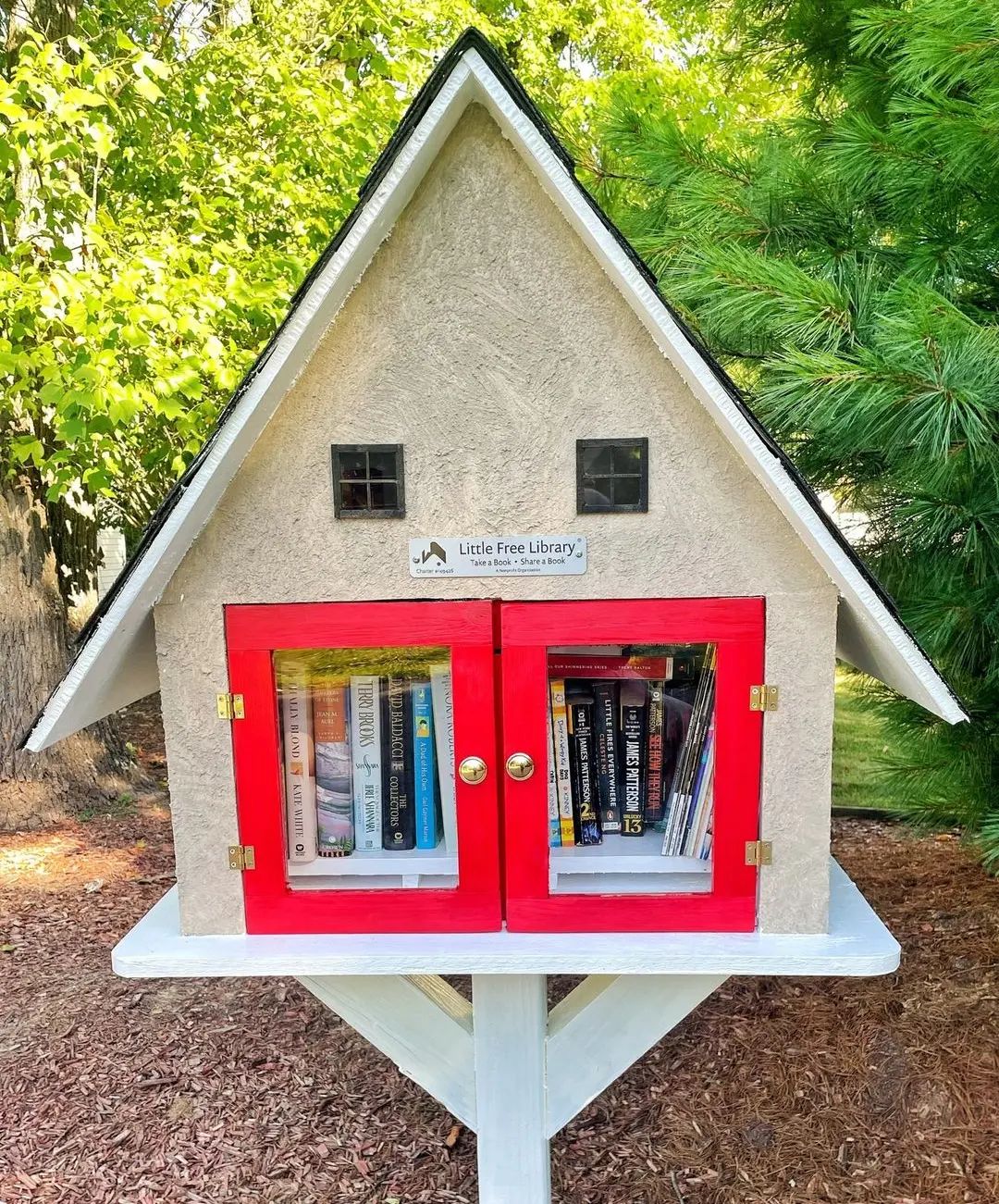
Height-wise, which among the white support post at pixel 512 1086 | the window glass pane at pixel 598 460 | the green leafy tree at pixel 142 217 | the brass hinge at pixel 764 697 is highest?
the green leafy tree at pixel 142 217

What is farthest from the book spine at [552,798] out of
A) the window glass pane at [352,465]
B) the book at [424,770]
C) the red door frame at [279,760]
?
the window glass pane at [352,465]

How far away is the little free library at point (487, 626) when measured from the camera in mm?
1584

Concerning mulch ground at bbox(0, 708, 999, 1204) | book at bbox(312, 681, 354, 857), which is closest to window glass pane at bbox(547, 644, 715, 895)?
book at bbox(312, 681, 354, 857)

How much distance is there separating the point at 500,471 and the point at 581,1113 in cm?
266

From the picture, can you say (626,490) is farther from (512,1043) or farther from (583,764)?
(512,1043)

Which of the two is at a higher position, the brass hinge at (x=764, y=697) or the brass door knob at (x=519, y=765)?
the brass hinge at (x=764, y=697)

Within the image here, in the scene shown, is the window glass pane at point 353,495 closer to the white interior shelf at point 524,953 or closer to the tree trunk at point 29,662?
the white interior shelf at point 524,953

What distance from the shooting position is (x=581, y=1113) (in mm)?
3271

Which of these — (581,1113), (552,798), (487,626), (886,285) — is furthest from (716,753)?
(581,1113)

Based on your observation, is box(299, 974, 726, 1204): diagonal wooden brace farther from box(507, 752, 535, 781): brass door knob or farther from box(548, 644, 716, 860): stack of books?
box(507, 752, 535, 781): brass door knob

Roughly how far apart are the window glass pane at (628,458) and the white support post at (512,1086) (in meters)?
1.15

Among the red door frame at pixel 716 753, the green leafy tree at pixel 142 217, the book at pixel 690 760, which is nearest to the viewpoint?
the red door frame at pixel 716 753

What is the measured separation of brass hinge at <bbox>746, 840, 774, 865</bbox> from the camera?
173 cm

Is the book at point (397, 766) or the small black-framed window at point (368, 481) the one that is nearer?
the small black-framed window at point (368, 481)
